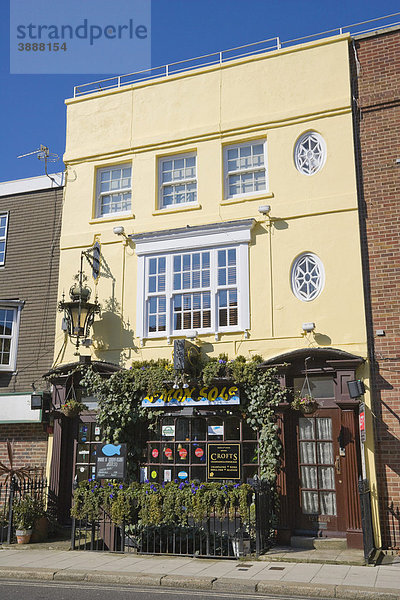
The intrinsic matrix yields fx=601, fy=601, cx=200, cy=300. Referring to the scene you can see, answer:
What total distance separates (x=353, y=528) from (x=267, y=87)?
9380mm

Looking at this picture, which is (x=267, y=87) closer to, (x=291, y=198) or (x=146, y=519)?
(x=291, y=198)

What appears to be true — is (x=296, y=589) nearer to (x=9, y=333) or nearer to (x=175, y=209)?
(x=175, y=209)

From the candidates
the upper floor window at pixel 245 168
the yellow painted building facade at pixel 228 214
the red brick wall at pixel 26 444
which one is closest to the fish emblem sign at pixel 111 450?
the yellow painted building facade at pixel 228 214

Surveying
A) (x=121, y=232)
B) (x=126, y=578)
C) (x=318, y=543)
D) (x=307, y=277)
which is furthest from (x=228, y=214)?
(x=126, y=578)

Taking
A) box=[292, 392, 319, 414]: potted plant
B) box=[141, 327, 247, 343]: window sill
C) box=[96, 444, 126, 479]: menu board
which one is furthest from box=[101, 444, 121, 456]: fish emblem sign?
box=[292, 392, 319, 414]: potted plant

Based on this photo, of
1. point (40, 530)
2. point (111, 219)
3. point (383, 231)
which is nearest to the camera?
point (383, 231)

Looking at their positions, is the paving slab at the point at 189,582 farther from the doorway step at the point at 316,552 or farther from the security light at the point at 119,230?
the security light at the point at 119,230

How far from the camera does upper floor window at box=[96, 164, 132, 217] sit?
575 inches

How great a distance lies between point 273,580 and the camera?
27.7 ft

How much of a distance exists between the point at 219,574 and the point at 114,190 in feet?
30.2

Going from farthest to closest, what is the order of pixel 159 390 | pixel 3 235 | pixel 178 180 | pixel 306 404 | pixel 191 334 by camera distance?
pixel 3 235 < pixel 178 180 < pixel 191 334 < pixel 159 390 < pixel 306 404

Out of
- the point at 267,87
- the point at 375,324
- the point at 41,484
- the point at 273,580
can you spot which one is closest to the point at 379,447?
the point at 375,324

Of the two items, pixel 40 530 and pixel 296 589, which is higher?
pixel 40 530

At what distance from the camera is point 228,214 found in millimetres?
13258
